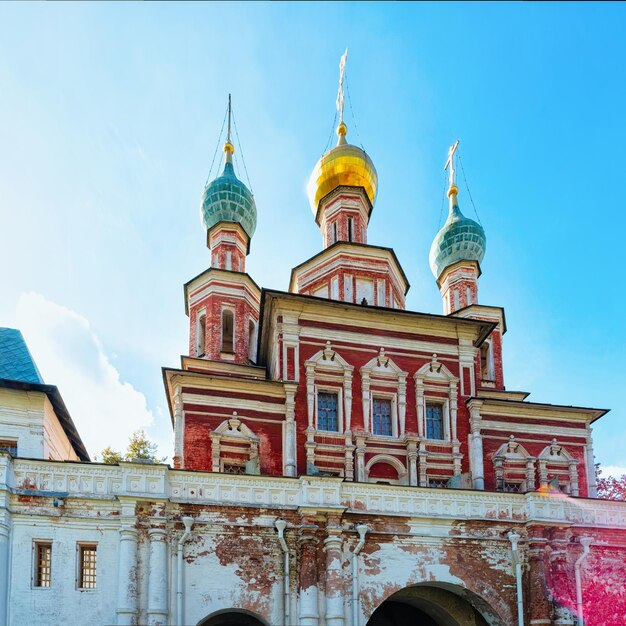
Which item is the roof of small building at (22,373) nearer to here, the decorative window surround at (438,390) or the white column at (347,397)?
the white column at (347,397)

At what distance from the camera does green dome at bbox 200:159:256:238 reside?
33.7 metres

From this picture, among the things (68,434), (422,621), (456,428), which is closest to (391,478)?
(456,428)

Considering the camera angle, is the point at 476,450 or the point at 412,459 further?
the point at 476,450

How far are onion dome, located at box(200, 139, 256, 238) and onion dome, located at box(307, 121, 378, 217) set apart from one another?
323cm

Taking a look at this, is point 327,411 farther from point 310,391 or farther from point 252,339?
point 252,339

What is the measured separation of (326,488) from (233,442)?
17.1 ft

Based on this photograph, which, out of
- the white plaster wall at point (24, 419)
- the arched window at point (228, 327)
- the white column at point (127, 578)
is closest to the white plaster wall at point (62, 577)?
the white column at point (127, 578)

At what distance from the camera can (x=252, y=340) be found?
31.8 metres

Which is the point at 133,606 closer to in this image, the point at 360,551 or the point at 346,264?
the point at 360,551

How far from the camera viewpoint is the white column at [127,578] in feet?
57.7

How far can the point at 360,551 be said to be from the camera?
19609 mm

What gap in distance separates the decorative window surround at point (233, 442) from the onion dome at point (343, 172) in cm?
1128

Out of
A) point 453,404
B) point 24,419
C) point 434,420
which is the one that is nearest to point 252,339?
point 434,420

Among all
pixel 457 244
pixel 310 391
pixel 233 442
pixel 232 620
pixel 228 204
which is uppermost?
pixel 228 204
